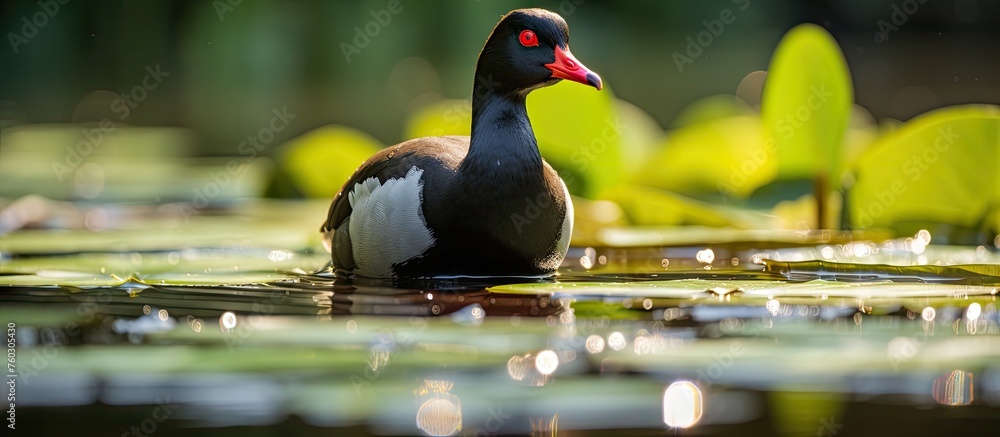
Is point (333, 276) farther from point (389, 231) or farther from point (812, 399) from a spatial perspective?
point (812, 399)

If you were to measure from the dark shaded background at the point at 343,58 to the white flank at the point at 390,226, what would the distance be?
21.5ft

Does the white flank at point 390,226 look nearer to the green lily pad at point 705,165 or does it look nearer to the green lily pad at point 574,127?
the green lily pad at point 574,127

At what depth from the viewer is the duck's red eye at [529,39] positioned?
384cm

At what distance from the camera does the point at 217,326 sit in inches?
110

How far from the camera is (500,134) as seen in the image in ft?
12.5

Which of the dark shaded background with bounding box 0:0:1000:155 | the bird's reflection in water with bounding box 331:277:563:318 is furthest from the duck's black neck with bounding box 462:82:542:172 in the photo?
the dark shaded background with bounding box 0:0:1000:155

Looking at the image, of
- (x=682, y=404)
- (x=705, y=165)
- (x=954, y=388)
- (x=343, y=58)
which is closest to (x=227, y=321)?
(x=682, y=404)

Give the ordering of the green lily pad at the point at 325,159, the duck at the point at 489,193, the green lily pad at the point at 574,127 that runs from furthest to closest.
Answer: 1. the green lily pad at the point at 325,159
2. the green lily pad at the point at 574,127
3. the duck at the point at 489,193

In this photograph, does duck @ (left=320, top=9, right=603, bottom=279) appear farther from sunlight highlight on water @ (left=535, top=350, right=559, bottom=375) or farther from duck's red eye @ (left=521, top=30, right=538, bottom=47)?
sunlight highlight on water @ (left=535, top=350, right=559, bottom=375)

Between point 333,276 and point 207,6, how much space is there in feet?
34.8

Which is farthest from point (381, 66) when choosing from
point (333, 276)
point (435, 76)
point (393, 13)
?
point (333, 276)

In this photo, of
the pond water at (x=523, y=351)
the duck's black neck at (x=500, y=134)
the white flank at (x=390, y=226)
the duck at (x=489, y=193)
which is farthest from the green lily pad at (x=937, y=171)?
the white flank at (x=390, y=226)

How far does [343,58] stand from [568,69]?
383 inches

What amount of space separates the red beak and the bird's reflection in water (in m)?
0.66
